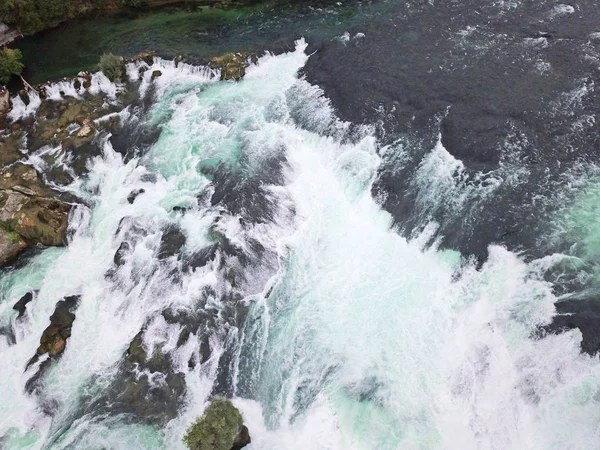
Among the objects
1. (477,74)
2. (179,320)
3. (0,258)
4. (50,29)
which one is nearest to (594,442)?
(179,320)

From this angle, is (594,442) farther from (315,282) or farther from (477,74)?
(477,74)

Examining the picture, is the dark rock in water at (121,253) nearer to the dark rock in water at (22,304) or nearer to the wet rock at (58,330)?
the wet rock at (58,330)

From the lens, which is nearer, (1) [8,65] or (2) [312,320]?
(2) [312,320]

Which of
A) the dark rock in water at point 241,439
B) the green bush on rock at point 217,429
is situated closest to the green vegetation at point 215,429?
the green bush on rock at point 217,429

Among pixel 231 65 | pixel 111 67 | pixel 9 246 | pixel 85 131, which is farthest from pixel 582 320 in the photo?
pixel 111 67

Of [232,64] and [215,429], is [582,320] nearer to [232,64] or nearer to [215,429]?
[215,429]

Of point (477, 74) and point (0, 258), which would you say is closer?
point (0, 258)
